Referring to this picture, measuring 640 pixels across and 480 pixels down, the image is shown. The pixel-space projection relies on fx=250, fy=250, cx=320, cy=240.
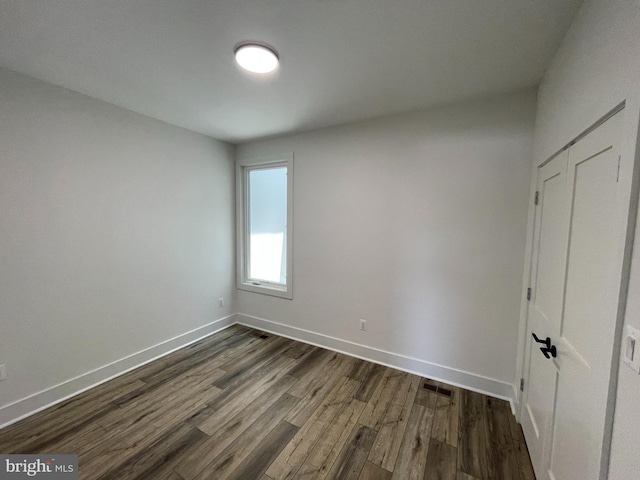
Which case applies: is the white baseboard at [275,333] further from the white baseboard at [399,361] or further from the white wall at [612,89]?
the white wall at [612,89]

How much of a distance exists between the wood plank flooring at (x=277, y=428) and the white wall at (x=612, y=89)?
1.15 metres

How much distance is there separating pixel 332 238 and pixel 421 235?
95 centimetres

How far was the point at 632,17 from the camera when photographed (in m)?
0.79

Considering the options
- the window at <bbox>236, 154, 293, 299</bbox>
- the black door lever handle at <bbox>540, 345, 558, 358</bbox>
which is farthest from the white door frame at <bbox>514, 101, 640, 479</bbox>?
the window at <bbox>236, 154, 293, 299</bbox>

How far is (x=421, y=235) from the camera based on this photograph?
7.79ft

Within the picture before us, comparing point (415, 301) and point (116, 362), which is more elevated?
point (415, 301)

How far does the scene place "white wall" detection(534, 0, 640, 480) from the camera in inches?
28.7

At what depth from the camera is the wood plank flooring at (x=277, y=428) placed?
5.01ft

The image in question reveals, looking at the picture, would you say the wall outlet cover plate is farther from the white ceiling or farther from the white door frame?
the white ceiling

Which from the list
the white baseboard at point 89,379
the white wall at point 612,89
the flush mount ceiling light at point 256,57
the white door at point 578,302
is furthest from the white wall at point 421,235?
the white baseboard at point 89,379

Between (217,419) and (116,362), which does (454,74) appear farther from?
(116,362)

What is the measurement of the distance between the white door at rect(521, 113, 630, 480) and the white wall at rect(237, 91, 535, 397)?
46cm

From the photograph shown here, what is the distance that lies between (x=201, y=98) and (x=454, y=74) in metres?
1.99

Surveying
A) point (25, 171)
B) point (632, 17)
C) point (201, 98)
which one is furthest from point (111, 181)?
point (632, 17)
